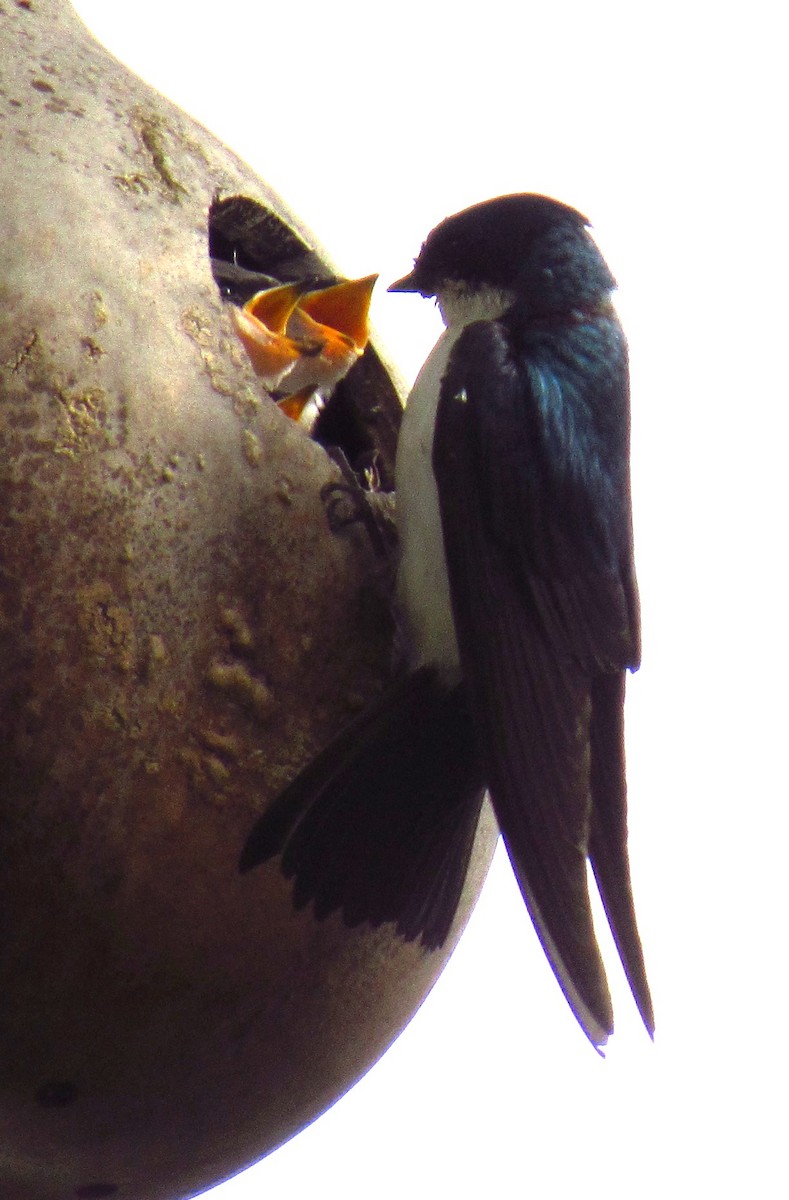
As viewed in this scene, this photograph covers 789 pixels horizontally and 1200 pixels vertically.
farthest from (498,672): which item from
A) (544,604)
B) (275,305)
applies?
(275,305)

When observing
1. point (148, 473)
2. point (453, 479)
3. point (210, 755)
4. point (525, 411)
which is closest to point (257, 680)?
point (210, 755)

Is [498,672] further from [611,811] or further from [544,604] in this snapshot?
[611,811]

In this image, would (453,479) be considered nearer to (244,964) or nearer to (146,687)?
(146,687)

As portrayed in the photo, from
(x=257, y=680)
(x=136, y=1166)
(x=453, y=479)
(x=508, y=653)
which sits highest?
(x=453, y=479)

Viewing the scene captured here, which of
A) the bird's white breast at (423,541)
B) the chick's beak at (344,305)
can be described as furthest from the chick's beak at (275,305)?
the bird's white breast at (423,541)

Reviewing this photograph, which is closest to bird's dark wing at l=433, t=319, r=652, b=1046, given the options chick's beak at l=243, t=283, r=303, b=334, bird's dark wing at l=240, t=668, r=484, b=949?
bird's dark wing at l=240, t=668, r=484, b=949

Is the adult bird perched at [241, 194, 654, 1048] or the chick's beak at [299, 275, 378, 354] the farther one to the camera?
the chick's beak at [299, 275, 378, 354]

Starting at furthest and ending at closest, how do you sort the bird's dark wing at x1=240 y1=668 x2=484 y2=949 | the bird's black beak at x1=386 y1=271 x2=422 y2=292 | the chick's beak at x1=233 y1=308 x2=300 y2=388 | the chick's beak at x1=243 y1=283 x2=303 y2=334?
the bird's black beak at x1=386 y1=271 x2=422 y2=292 → the chick's beak at x1=243 y1=283 x2=303 y2=334 → the chick's beak at x1=233 y1=308 x2=300 y2=388 → the bird's dark wing at x1=240 y1=668 x2=484 y2=949

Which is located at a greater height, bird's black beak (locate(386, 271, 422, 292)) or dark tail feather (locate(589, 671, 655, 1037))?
bird's black beak (locate(386, 271, 422, 292))

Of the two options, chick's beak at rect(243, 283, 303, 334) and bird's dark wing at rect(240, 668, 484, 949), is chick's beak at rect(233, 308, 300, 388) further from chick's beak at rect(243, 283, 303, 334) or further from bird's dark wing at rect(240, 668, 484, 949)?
bird's dark wing at rect(240, 668, 484, 949)
